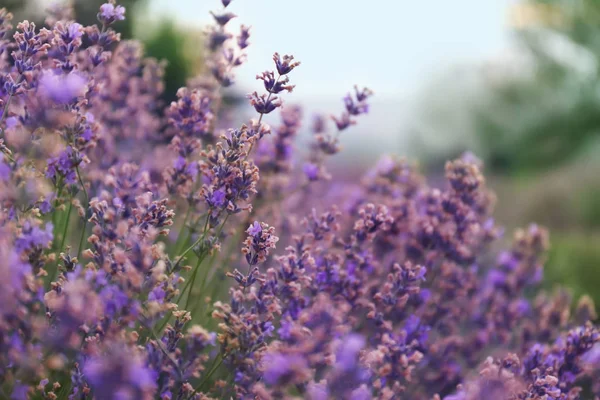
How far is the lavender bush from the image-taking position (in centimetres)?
118

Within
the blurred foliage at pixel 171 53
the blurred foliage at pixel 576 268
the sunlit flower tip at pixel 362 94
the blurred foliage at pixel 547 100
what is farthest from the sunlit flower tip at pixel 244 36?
the blurred foliage at pixel 547 100

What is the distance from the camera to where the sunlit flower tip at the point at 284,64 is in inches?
63.0

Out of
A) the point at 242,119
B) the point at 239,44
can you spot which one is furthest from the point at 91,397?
the point at 242,119

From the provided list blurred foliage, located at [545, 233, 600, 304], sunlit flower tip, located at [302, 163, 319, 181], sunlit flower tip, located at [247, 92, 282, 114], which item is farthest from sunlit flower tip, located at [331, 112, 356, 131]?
blurred foliage, located at [545, 233, 600, 304]

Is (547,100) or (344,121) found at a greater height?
(547,100)

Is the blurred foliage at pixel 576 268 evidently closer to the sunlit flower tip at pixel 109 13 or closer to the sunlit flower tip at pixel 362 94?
the sunlit flower tip at pixel 362 94

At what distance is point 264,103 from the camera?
1646mm


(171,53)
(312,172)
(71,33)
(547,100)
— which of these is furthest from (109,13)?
(547,100)

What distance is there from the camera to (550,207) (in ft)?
26.8

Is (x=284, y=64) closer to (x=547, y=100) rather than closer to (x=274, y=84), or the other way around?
(x=274, y=84)

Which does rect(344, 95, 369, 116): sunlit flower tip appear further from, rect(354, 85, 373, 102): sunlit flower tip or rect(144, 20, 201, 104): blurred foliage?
rect(144, 20, 201, 104): blurred foliage

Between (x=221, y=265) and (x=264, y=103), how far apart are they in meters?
0.96

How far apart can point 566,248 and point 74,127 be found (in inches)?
193

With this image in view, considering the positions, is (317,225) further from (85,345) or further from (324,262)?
(85,345)
